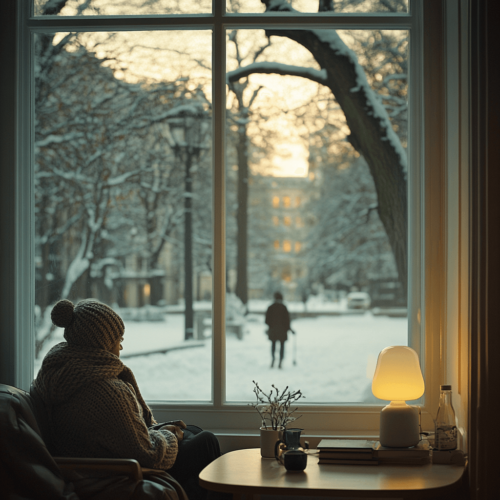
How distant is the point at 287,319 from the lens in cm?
279

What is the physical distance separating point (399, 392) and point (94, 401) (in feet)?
3.92

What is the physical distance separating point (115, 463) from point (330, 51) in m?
2.19

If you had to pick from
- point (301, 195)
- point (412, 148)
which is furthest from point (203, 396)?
point (412, 148)

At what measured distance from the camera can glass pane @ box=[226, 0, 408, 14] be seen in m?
2.80

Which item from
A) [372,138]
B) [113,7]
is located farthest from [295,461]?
[113,7]

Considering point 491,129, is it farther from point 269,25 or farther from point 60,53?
point 60,53

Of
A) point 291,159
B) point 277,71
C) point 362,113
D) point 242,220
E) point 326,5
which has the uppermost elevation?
point 326,5

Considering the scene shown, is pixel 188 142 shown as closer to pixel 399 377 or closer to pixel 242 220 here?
pixel 242 220

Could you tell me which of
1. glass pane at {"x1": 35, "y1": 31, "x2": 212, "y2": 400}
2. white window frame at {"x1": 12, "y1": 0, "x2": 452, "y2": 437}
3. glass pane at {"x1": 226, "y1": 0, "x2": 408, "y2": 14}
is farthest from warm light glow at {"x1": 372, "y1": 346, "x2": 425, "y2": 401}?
glass pane at {"x1": 226, "y1": 0, "x2": 408, "y2": 14}

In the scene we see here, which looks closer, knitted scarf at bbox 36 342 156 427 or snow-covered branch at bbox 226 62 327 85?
knitted scarf at bbox 36 342 156 427

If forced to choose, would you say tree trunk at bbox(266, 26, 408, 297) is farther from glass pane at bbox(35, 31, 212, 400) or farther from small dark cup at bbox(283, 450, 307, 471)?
small dark cup at bbox(283, 450, 307, 471)

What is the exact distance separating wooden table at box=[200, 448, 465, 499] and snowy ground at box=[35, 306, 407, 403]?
0.63m

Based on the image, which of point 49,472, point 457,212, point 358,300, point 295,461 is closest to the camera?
point 49,472

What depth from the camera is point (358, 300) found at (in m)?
2.76
